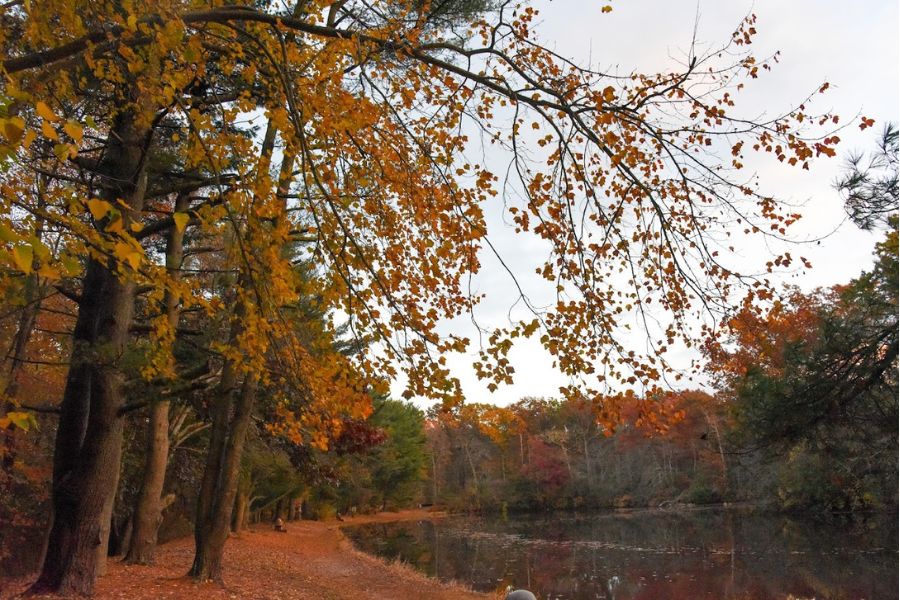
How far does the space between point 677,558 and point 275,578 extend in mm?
10711

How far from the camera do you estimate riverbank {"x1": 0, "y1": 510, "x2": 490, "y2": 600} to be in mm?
8914

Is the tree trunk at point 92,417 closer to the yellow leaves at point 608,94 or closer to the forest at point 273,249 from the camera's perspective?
the forest at point 273,249

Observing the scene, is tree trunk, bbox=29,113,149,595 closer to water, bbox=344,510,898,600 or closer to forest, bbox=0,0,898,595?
forest, bbox=0,0,898,595

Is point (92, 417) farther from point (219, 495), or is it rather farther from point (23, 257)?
point (23, 257)

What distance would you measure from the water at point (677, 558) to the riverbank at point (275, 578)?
2039mm

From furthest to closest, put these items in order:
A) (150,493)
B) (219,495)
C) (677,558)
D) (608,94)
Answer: (677,558) < (150,493) < (219,495) < (608,94)

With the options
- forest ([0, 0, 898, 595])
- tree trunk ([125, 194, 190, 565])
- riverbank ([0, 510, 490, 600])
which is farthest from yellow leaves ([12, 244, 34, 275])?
tree trunk ([125, 194, 190, 565])

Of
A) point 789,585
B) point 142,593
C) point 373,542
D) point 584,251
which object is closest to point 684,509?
point 373,542

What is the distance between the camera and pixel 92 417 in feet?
23.2

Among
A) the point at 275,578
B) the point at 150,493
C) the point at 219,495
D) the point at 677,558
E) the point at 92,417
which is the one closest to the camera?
the point at 92,417

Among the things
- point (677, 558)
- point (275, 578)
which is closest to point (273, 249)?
point (275, 578)

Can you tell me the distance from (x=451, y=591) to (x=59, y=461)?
8.41 meters

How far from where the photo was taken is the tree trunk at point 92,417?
6.71 meters

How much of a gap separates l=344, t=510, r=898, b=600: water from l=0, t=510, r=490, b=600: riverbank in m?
2.04
